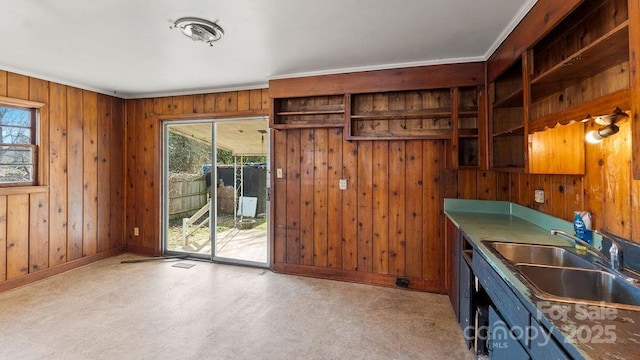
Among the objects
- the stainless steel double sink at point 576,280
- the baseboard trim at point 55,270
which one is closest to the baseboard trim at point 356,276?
the stainless steel double sink at point 576,280

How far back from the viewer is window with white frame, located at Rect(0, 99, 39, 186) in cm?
329

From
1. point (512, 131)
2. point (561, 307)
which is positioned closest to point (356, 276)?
point (512, 131)

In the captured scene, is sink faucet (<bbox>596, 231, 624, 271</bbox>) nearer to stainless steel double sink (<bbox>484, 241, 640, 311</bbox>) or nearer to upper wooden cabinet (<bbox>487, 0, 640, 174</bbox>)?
stainless steel double sink (<bbox>484, 241, 640, 311</bbox>)

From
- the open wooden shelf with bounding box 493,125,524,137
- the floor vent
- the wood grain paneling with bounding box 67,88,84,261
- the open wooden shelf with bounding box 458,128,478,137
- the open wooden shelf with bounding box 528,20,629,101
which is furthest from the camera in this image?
the floor vent

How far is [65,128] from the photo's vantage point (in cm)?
383

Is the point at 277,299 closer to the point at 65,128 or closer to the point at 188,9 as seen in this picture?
the point at 188,9

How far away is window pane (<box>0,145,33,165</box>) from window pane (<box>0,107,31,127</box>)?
272 mm

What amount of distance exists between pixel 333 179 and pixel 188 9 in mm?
2203

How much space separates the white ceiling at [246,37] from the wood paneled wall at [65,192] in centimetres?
41

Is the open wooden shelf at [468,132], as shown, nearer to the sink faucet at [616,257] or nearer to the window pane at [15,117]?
the sink faucet at [616,257]

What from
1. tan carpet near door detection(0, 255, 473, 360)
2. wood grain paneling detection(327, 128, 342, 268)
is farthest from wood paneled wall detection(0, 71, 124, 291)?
wood grain paneling detection(327, 128, 342, 268)

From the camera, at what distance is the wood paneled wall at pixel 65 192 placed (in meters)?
3.35

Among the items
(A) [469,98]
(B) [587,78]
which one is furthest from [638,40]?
(A) [469,98]

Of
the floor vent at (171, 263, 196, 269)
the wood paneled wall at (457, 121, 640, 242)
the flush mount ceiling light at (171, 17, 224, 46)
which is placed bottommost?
the floor vent at (171, 263, 196, 269)
